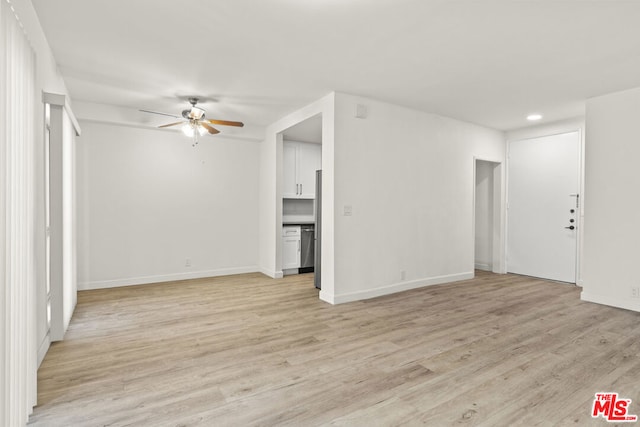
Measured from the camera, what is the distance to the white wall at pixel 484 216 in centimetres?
657

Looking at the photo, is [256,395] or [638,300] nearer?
[256,395]

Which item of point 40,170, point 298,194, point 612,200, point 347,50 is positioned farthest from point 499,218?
point 40,170

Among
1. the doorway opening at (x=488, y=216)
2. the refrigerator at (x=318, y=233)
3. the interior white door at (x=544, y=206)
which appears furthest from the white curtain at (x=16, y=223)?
the interior white door at (x=544, y=206)

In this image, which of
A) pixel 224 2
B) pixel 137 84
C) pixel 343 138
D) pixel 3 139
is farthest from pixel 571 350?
pixel 137 84

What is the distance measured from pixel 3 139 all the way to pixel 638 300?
19.6 ft

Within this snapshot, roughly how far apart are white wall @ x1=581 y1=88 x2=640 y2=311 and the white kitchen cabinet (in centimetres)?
429

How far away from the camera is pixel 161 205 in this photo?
5.54 metres

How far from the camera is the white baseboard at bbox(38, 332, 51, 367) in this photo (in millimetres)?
2666

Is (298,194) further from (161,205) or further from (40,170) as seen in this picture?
(40,170)

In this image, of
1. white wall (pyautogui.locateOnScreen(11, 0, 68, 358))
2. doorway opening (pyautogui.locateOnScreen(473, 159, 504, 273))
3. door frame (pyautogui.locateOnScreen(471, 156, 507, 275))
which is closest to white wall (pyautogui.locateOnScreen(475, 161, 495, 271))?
doorway opening (pyautogui.locateOnScreen(473, 159, 504, 273))

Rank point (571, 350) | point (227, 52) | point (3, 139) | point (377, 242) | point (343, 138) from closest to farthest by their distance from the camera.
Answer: point (3, 139)
point (571, 350)
point (227, 52)
point (343, 138)
point (377, 242)

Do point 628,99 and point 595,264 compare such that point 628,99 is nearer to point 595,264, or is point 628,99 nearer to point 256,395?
point 595,264

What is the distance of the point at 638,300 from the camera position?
4043 millimetres

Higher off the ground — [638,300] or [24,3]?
[24,3]
